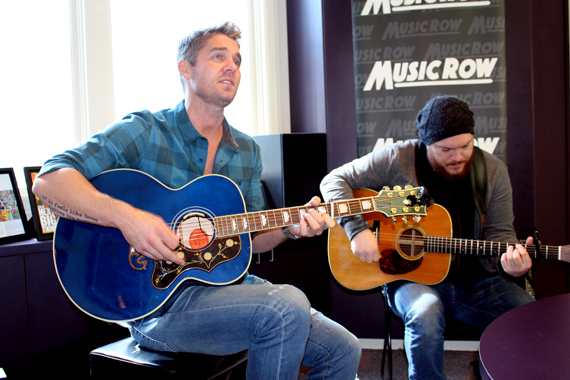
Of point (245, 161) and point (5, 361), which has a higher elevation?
point (245, 161)

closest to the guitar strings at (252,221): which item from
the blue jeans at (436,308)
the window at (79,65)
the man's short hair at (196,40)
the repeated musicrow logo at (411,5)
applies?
the blue jeans at (436,308)

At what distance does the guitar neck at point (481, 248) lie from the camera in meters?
1.68

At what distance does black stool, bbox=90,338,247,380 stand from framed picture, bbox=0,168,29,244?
0.74m

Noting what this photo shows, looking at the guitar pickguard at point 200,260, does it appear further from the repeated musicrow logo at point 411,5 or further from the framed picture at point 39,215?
the repeated musicrow logo at point 411,5

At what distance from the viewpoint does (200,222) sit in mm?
1312

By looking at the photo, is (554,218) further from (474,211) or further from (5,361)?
(5,361)

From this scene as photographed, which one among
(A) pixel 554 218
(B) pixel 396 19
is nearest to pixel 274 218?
(B) pixel 396 19

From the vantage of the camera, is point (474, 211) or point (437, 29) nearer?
point (474, 211)

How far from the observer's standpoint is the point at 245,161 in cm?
164

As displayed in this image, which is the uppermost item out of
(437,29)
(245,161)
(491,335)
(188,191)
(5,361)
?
(437,29)

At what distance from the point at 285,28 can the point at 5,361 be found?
2687mm

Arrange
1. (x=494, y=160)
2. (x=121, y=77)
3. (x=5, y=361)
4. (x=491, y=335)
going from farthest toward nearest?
(x=121, y=77) < (x=494, y=160) < (x=5, y=361) < (x=491, y=335)

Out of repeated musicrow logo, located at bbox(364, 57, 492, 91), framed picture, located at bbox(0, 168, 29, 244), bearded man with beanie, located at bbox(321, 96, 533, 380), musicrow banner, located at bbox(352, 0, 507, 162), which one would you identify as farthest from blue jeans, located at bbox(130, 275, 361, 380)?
repeated musicrow logo, located at bbox(364, 57, 492, 91)

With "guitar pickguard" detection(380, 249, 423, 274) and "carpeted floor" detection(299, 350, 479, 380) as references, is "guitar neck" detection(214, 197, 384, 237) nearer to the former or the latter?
"guitar pickguard" detection(380, 249, 423, 274)
